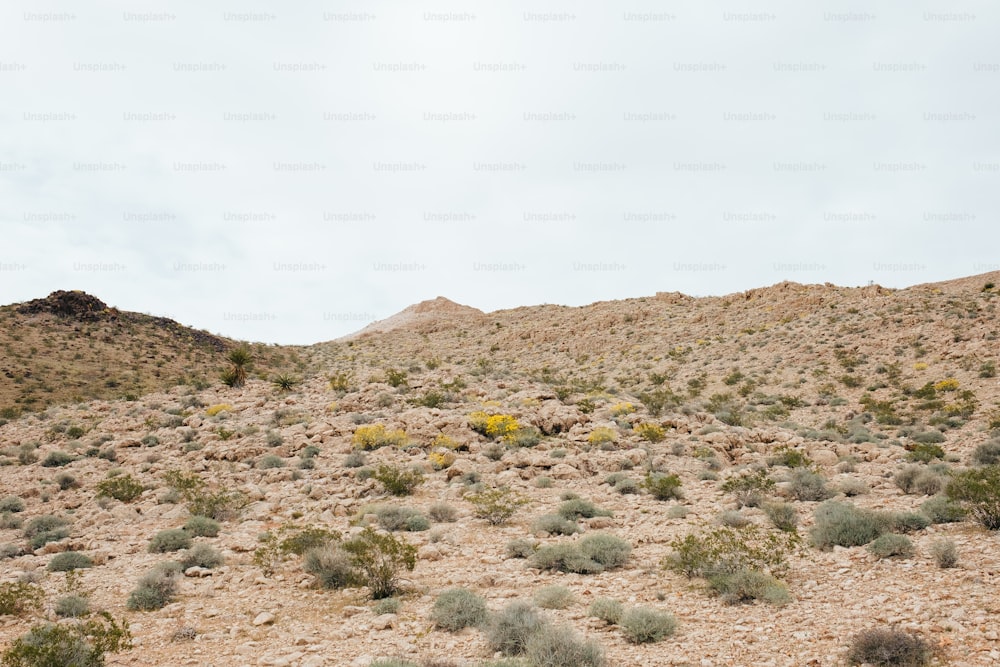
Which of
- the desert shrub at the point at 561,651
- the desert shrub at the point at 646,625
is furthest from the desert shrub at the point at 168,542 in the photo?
the desert shrub at the point at 646,625

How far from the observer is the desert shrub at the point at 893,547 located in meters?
7.17

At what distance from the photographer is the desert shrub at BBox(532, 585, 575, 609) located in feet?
22.4

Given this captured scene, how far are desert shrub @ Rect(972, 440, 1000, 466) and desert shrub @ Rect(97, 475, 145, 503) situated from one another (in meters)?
18.5

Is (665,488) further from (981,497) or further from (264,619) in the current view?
(264,619)

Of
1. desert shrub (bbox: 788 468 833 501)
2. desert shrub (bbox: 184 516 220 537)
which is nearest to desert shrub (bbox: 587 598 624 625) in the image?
desert shrub (bbox: 788 468 833 501)

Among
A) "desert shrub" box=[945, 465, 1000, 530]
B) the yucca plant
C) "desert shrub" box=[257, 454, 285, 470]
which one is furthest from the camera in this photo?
the yucca plant

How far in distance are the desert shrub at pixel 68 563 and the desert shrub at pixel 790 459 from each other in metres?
13.6

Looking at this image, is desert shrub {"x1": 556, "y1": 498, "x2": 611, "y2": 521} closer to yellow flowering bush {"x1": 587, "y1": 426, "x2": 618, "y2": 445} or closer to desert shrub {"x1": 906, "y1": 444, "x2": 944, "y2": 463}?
yellow flowering bush {"x1": 587, "y1": 426, "x2": 618, "y2": 445}

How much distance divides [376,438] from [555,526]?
706cm

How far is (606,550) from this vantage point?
8305mm

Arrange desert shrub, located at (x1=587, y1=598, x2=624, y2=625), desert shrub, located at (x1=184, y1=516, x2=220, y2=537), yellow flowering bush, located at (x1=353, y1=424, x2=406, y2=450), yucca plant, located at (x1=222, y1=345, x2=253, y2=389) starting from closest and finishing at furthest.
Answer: desert shrub, located at (x1=587, y1=598, x2=624, y2=625) < desert shrub, located at (x1=184, y1=516, x2=220, y2=537) < yellow flowering bush, located at (x1=353, y1=424, x2=406, y2=450) < yucca plant, located at (x1=222, y1=345, x2=253, y2=389)

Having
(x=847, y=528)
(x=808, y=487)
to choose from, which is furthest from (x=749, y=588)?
(x=808, y=487)

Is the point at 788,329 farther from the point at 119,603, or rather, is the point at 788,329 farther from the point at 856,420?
the point at 119,603

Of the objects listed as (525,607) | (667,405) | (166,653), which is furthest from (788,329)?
(166,653)
